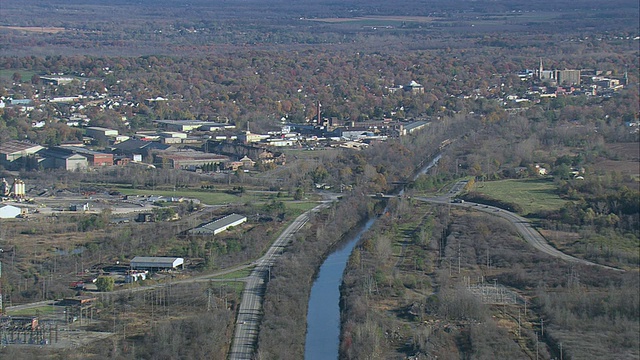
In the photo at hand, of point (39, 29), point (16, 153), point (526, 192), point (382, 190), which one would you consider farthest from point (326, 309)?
point (39, 29)

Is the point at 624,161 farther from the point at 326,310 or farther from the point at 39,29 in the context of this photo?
the point at 39,29

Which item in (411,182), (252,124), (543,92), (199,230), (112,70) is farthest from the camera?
(112,70)

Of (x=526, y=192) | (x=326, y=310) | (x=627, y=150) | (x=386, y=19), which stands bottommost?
(x=386, y=19)

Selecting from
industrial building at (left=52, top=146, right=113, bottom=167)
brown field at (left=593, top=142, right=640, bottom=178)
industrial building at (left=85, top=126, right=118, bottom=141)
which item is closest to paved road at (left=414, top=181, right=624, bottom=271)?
brown field at (left=593, top=142, right=640, bottom=178)

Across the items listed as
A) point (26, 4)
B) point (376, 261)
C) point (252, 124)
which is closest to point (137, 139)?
point (252, 124)

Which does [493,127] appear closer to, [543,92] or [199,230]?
[543,92]

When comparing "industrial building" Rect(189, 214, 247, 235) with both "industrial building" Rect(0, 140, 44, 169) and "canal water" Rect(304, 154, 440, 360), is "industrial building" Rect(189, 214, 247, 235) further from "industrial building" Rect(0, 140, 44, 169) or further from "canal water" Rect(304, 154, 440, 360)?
"industrial building" Rect(0, 140, 44, 169)

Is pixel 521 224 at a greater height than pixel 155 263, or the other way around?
pixel 521 224
